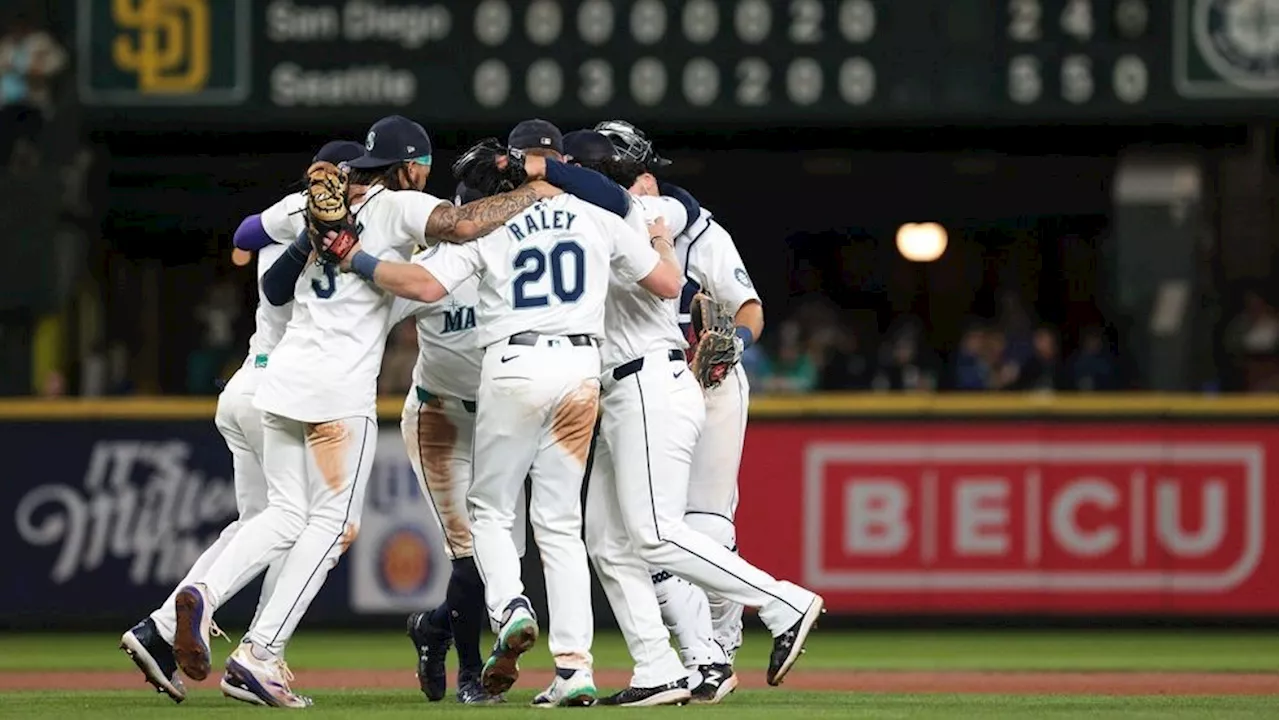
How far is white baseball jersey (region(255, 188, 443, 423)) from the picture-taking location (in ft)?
A: 24.6

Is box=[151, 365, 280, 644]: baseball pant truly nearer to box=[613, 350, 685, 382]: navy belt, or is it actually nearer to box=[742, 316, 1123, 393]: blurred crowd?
box=[613, 350, 685, 382]: navy belt

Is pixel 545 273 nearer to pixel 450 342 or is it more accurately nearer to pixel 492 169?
pixel 492 169

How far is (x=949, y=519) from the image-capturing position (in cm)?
1172

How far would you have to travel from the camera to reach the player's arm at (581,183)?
7387mm

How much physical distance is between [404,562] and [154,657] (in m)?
4.06

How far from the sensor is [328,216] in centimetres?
731

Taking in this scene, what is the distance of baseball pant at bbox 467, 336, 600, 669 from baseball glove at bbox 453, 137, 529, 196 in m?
0.51

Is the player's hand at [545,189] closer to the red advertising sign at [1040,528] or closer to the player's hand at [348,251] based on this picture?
the player's hand at [348,251]

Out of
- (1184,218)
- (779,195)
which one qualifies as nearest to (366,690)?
(1184,218)

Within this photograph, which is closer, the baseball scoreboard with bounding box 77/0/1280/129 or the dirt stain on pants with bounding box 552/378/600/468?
the dirt stain on pants with bounding box 552/378/600/468

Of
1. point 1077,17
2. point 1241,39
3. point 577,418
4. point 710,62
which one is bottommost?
point 577,418

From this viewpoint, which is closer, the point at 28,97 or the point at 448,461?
the point at 448,461

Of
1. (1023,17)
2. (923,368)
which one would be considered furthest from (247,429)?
(923,368)

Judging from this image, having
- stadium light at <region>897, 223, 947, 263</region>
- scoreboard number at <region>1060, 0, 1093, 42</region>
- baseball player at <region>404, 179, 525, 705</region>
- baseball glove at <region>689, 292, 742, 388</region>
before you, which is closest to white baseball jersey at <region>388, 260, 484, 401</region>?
baseball player at <region>404, 179, 525, 705</region>
